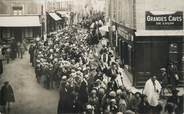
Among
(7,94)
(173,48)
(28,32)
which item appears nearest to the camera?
(7,94)

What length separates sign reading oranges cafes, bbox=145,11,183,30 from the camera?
5.11 meters

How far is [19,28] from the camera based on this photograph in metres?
5.15

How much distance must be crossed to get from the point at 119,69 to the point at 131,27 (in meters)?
0.51

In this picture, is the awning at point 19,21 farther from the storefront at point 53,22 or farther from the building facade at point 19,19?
the storefront at point 53,22

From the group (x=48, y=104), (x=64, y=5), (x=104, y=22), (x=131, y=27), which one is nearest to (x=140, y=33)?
(x=131, y=27)

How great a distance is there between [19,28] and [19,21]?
82 millimetres

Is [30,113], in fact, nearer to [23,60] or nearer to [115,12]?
[23,60]

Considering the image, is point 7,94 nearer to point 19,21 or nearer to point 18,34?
point 18,34

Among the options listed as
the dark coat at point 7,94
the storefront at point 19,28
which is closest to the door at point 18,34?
the storefront at point 19,28

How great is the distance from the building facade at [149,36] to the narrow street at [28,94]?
99 centimetres

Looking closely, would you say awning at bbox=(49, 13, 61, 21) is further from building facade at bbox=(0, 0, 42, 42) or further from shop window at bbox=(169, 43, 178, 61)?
shop window at bbox=(169, 43, 178, 61)

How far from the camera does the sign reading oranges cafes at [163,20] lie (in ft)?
16.8

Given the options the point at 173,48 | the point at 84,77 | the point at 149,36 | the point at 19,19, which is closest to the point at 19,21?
the point at 19,19

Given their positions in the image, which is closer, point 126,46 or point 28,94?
point 28,94
